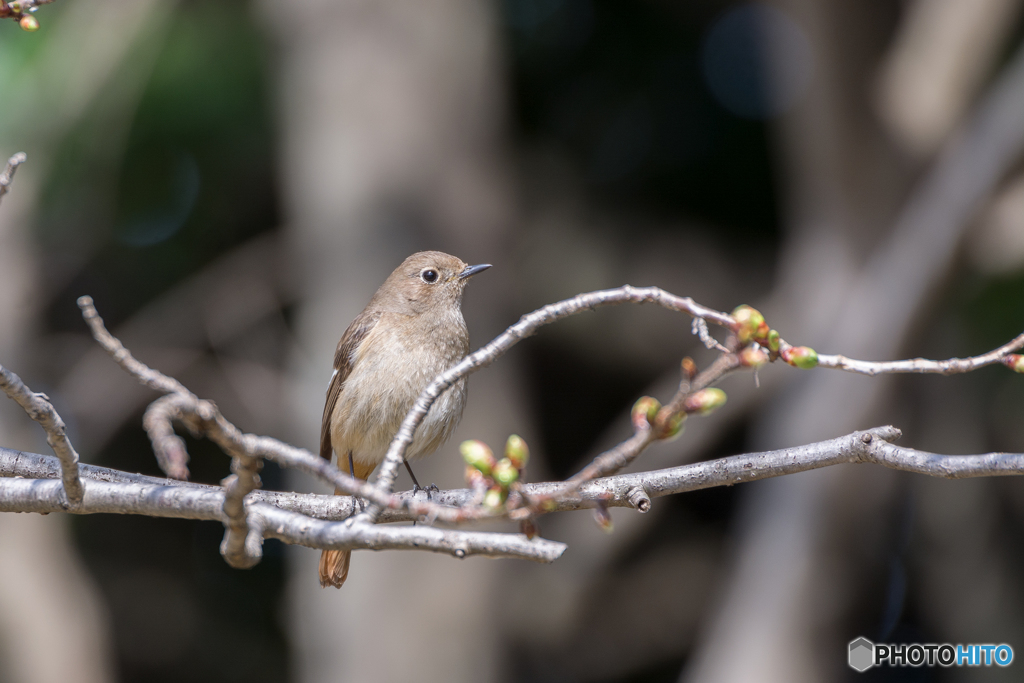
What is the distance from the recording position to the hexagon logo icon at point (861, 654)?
228 inches

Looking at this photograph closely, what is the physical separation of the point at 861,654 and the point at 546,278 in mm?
4948

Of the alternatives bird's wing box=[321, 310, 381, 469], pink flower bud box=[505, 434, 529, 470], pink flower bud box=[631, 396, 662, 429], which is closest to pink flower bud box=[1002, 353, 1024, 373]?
pink flower bud box=[631, 396, 662, 429]

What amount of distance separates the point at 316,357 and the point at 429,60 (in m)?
3.04

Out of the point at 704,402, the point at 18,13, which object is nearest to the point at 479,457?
the point at 704,402

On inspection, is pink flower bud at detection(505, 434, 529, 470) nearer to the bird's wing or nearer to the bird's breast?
the bird's breast

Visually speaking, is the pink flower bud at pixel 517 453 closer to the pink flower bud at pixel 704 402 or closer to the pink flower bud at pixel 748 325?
the pink flower bud at pixel 704 402

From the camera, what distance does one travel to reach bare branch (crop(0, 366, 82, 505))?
1951mm

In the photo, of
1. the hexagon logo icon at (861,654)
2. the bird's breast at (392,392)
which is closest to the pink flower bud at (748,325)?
the bird's breast at (392,392)

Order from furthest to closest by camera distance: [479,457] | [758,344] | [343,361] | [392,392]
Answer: [343,361], [392,392], [758,344], [479,457]

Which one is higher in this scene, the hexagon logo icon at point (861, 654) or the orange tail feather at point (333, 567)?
the hexagon logo icon at point (861, 654)

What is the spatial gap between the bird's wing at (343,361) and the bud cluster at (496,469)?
3.13m

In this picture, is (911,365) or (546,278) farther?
(546,278)

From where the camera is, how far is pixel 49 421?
6.68 ft

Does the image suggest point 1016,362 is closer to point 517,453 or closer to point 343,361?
point 517,453
